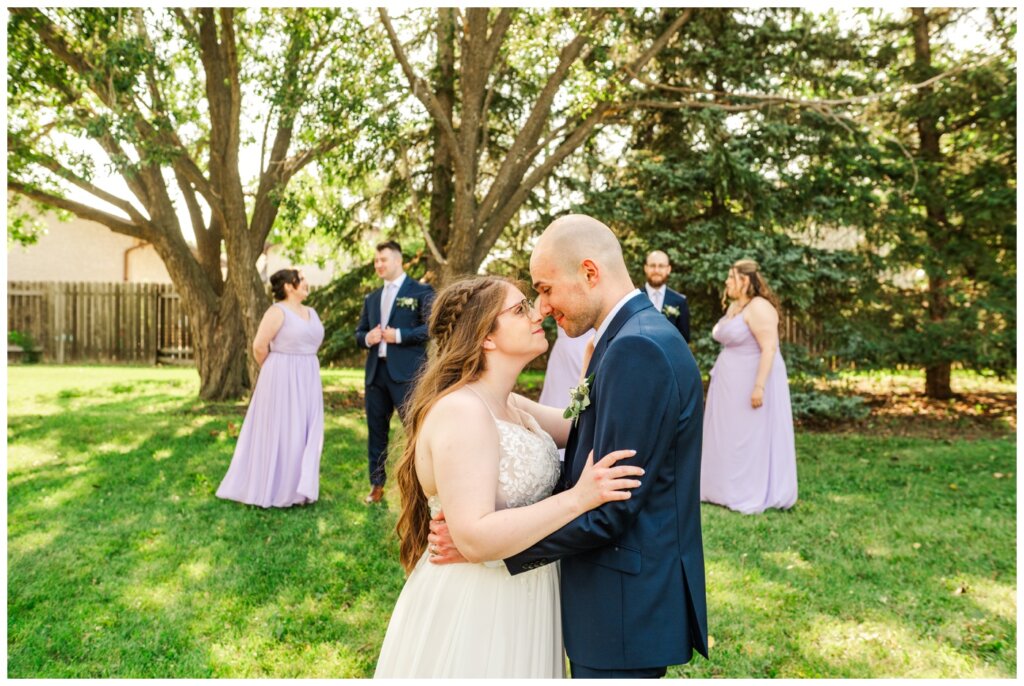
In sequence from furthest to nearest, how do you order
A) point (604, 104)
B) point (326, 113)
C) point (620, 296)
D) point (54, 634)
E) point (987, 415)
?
1. point (987, 415)
2. point (604, 104)
3. point (326, 113)
4. point (54, 634)
5. point (620, 296)

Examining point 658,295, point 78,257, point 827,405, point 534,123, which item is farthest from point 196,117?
point 78,257

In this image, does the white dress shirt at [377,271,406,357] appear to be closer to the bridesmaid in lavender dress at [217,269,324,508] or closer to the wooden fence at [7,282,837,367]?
the bridesmaid in lavender dress at [217,269,324,508]

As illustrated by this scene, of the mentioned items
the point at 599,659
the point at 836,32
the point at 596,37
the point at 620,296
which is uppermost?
the point at 836,32

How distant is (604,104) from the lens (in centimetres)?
1011

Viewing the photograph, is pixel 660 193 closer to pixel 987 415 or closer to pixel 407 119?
pixel 407 119

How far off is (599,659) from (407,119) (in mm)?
9152

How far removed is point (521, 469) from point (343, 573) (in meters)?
3.26

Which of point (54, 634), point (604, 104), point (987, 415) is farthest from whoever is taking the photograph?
point (987, 415)

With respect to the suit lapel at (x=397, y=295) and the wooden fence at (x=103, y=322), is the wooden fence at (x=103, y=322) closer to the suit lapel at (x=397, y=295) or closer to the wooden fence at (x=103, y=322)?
the wooden fence at (x=103, y=322)

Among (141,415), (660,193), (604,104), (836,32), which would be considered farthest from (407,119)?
(836,32)

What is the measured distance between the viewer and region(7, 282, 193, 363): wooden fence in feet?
68.6

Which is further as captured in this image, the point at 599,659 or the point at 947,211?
the point at 947,211

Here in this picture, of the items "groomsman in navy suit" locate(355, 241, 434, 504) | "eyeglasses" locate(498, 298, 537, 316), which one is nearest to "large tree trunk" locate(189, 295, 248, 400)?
"groomsman in navy suit" locate(355, 241, 434, 504)

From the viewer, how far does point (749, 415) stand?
7.43 m
